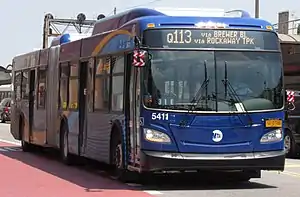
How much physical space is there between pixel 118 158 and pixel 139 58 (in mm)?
2384

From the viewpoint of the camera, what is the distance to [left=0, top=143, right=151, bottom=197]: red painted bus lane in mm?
12102

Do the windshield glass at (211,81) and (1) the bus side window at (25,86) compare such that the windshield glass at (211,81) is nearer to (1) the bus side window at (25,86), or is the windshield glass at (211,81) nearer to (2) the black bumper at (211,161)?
(2) the black bumper at (211,161)

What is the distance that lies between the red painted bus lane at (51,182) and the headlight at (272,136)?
238cm

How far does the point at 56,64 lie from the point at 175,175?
18.3 ft

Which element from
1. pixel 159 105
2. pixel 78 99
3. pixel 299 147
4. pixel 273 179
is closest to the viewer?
pixel 159 105

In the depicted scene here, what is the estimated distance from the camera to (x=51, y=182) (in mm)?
13883

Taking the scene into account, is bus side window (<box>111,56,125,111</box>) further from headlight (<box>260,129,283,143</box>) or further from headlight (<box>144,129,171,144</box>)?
headlight (<box>260,129,283,143</box>)

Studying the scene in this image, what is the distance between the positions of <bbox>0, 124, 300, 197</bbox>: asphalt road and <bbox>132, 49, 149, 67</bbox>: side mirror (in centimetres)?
220

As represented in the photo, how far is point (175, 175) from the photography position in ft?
49.4

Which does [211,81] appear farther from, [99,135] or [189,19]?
[99,135]

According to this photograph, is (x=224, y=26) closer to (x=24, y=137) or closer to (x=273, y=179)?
(x=273, y=179)

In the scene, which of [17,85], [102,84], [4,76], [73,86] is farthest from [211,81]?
[4,76]

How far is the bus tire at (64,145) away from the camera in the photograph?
17633 mm

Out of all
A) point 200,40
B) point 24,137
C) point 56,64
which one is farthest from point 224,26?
point 24,137
